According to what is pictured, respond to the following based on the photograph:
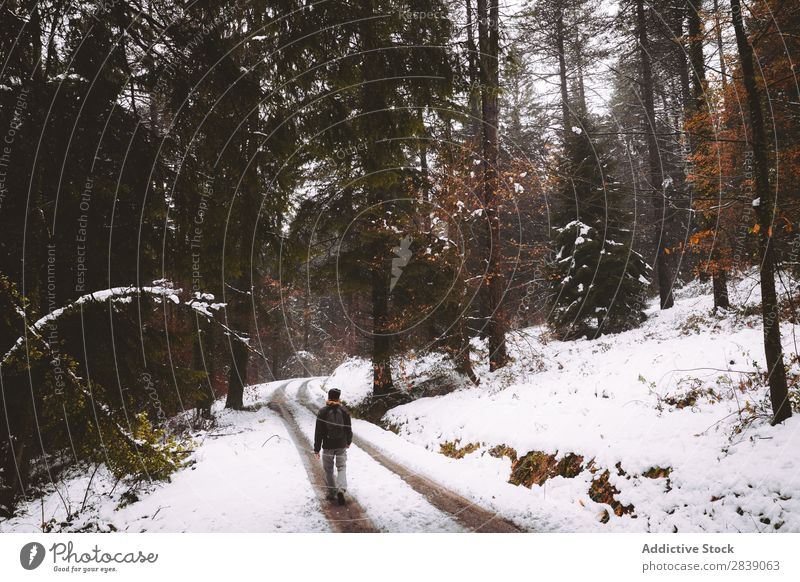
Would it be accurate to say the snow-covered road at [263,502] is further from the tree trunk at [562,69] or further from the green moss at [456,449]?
→ the tree trunk at [562,69]

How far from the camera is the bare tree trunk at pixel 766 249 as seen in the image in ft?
17.0

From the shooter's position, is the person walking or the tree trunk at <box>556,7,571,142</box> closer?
the person walking

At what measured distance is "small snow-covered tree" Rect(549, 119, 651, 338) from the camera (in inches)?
683

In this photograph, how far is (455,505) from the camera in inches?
245

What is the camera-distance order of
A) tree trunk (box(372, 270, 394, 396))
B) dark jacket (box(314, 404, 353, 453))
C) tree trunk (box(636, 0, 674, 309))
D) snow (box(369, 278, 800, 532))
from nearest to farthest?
1. snow (box(369, 278, 800, 532))
2. dark jacket (box(314, 404, 353, 453))
3. tree trunk (box(372, 270, 394, 396))
4. tree trunk (box(636, 0, 674, 309))

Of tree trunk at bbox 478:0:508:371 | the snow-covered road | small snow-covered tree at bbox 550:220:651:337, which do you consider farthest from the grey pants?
small snow-covered tree at bbox 550:220:651:337

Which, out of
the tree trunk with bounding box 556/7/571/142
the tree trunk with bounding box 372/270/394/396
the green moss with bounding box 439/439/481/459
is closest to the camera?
the green moss with bounding box 439/439/481/459

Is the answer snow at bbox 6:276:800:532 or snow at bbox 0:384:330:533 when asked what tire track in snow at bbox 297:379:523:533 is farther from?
snow at bbox 0:384:330:533

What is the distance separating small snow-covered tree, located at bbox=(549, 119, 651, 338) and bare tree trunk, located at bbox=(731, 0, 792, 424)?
11661 mm

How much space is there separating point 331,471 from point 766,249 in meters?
7.38

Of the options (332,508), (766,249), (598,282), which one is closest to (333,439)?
(332,508)

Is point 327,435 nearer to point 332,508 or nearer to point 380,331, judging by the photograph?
point 332,508

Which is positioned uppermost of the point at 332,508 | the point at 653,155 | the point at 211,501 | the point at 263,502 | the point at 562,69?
the point at 562,69
